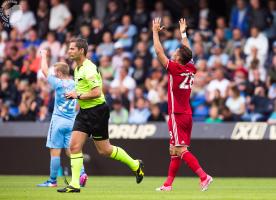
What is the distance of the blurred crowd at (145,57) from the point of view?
21.5m

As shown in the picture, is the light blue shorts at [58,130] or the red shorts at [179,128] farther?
the light blue shorts at [58,130]

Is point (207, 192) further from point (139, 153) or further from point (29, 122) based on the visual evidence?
point (29, 122)

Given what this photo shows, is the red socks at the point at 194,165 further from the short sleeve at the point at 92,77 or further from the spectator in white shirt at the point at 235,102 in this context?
the spectator in white shirt at the point at 235,102

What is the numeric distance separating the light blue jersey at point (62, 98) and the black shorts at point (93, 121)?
155 centimetres

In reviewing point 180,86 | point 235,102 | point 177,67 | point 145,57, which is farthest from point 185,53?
point 145,57

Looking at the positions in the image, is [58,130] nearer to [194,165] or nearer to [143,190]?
[143,190]

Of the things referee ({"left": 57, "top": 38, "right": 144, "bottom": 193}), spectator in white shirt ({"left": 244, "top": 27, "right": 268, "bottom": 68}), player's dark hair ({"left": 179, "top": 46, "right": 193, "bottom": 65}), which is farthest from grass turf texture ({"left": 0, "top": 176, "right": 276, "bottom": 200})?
spectator in white shirt ({"left": 244, "top": 27, "right": 268, "bottom": 68})

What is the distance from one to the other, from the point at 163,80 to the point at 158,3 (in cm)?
349

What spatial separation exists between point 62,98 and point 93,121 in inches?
76.4

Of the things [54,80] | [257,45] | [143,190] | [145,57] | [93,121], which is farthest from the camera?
[145,57]

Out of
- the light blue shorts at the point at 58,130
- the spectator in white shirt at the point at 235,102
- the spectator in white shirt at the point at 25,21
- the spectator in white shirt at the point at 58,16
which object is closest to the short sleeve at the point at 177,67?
the light blue shorts at the point at 58,130

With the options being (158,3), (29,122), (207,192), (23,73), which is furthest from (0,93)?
(207,192)

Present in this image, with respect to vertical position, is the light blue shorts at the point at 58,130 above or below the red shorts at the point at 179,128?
below

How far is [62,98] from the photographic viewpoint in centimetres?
1544
